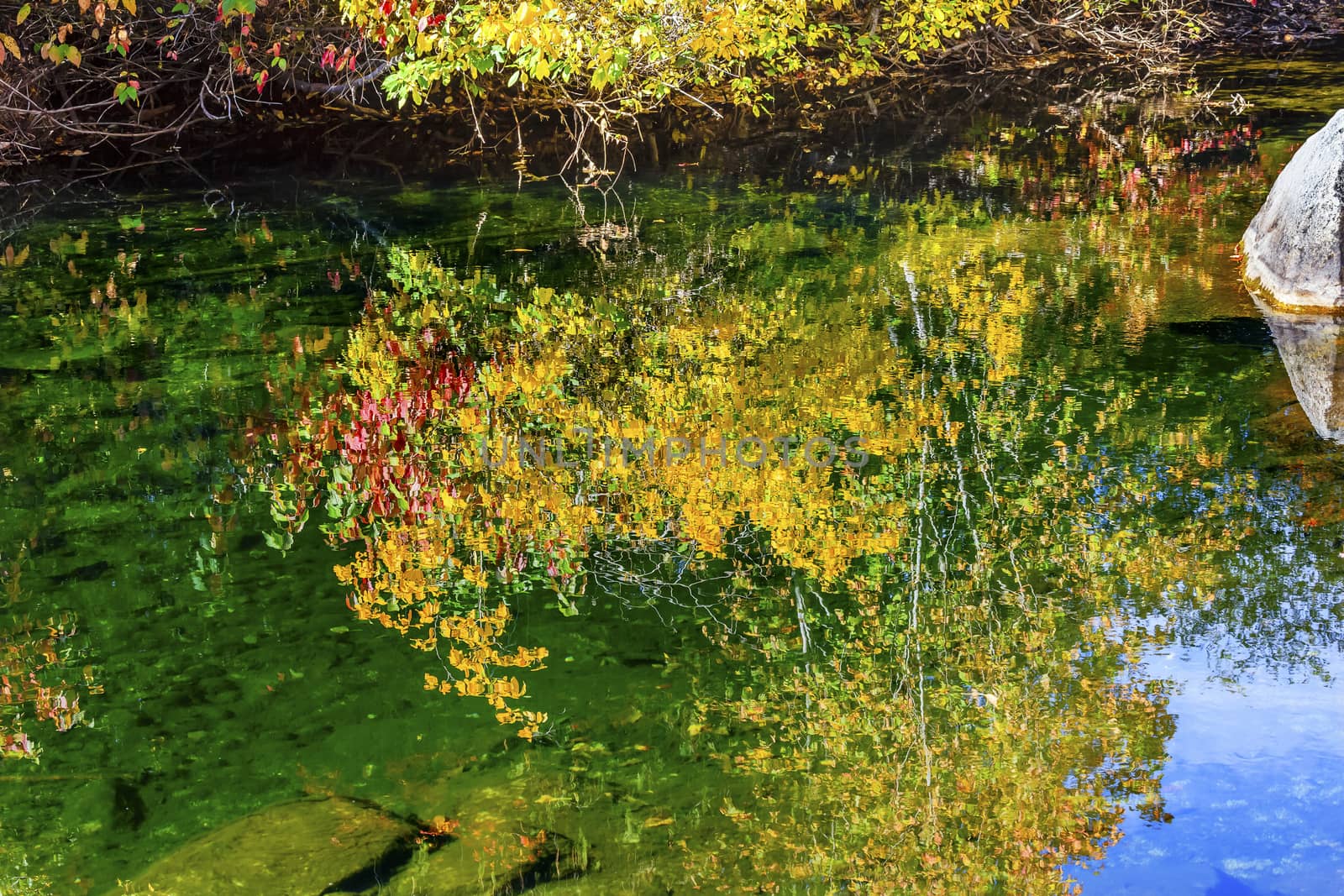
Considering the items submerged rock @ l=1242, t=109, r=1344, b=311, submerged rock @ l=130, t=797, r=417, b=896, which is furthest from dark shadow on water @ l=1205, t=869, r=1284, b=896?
submerged rock @ l=1242, t=109, r=1344, b=311

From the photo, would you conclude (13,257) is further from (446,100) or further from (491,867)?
(491,867)

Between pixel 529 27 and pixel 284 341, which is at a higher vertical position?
pixel 529 27

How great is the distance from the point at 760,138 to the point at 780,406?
8.03 meters

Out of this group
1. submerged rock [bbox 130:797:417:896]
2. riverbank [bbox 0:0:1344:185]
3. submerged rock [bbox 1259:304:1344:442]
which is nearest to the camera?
submerged rock [bbox 130:797:417:896]

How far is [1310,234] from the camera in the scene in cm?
686

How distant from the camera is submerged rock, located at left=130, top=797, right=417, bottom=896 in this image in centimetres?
304

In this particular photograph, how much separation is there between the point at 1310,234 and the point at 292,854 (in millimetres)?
5824

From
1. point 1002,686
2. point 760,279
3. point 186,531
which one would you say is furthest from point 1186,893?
point 760,279

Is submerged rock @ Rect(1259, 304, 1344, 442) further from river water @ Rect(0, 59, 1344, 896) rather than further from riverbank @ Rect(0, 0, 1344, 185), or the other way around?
riverbank @ Rect(0, 0, 1344, 185)

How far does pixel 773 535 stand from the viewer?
4.62 metres

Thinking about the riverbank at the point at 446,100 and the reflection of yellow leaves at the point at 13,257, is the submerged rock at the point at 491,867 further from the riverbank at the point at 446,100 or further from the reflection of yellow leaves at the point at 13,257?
the riverbank at the point at 446,100

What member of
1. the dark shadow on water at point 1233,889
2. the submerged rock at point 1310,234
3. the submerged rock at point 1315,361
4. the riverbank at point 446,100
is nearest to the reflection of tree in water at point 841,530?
the dark shadow on water at point 1233,889

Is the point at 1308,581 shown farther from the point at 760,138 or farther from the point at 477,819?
the point at 760,138

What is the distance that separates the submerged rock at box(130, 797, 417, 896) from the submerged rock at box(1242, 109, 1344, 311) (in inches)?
215
